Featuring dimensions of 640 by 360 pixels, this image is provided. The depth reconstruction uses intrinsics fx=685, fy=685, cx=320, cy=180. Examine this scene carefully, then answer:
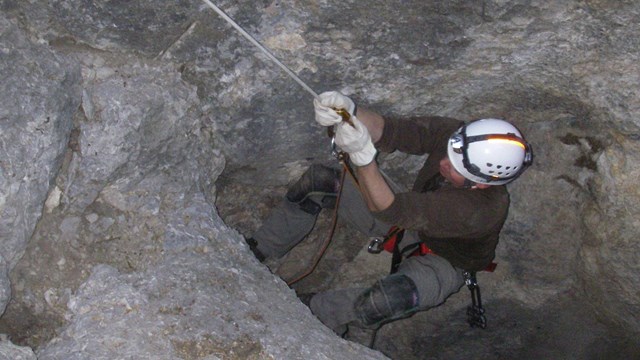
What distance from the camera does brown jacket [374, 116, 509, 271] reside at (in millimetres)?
4363

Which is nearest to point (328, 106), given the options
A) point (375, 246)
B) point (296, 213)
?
point (296, 213)

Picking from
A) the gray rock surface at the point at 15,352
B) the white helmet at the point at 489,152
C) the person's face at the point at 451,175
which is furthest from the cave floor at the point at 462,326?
the gray rock surface at the point at 15,352

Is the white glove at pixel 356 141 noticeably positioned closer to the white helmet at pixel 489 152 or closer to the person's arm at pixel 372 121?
the person's arm at pixel 372 121

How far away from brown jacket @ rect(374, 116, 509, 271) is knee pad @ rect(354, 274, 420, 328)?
425 mm

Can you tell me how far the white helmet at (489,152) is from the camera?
14.5 ft

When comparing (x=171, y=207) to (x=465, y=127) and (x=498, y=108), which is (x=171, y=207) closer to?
(x=465, y=127)

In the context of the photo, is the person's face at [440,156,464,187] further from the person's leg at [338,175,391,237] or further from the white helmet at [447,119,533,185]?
the person's leg at [338,175,391,237]

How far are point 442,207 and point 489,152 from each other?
1.53ft

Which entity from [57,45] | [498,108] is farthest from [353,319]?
[57,45]

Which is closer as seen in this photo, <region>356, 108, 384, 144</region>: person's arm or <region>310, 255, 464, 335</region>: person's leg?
<region>356, 108, 384, 144</region>: person's arm

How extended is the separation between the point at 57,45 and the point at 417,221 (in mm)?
2378

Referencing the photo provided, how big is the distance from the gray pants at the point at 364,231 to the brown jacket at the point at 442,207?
15cm

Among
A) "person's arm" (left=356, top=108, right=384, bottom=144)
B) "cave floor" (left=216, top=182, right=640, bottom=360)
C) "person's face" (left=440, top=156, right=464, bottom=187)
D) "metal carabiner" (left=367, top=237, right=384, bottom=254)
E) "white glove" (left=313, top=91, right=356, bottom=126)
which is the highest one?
"white glove" (left=313, top=91, right=356, bottom=126)

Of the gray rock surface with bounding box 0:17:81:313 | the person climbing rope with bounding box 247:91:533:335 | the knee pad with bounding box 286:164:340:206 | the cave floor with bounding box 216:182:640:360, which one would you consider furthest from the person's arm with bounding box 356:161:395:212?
the gray rock surface with bounding box 0:17:81:313
